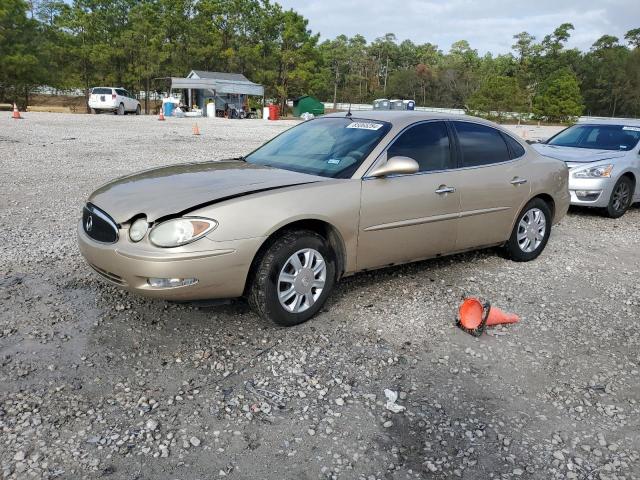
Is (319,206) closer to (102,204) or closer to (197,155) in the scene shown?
(102,204)

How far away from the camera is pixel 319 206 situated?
3926 millimetres

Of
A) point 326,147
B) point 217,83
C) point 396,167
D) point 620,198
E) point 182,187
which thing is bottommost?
point 620,198

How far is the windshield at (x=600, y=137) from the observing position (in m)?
9.05

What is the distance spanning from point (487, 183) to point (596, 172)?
4.19 m

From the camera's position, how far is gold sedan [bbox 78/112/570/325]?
3.50 metres

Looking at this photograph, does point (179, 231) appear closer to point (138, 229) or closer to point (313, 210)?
point (138, 229)

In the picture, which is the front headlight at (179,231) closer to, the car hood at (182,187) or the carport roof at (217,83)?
the car hood at (182,187)

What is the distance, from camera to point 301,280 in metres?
3.94

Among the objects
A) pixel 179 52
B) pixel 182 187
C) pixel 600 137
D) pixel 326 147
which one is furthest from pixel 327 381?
pixel 179 52

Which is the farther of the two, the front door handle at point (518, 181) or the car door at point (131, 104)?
the car door at point (131, 104)

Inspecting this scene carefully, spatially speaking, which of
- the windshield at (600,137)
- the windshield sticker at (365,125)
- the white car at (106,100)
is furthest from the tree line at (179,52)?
the windshield sticker at (365,125)

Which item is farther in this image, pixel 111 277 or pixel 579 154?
pixel 579 154

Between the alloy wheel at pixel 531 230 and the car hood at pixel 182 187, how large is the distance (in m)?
2.71

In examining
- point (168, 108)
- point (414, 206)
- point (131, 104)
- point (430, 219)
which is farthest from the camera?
point (131, 104)
